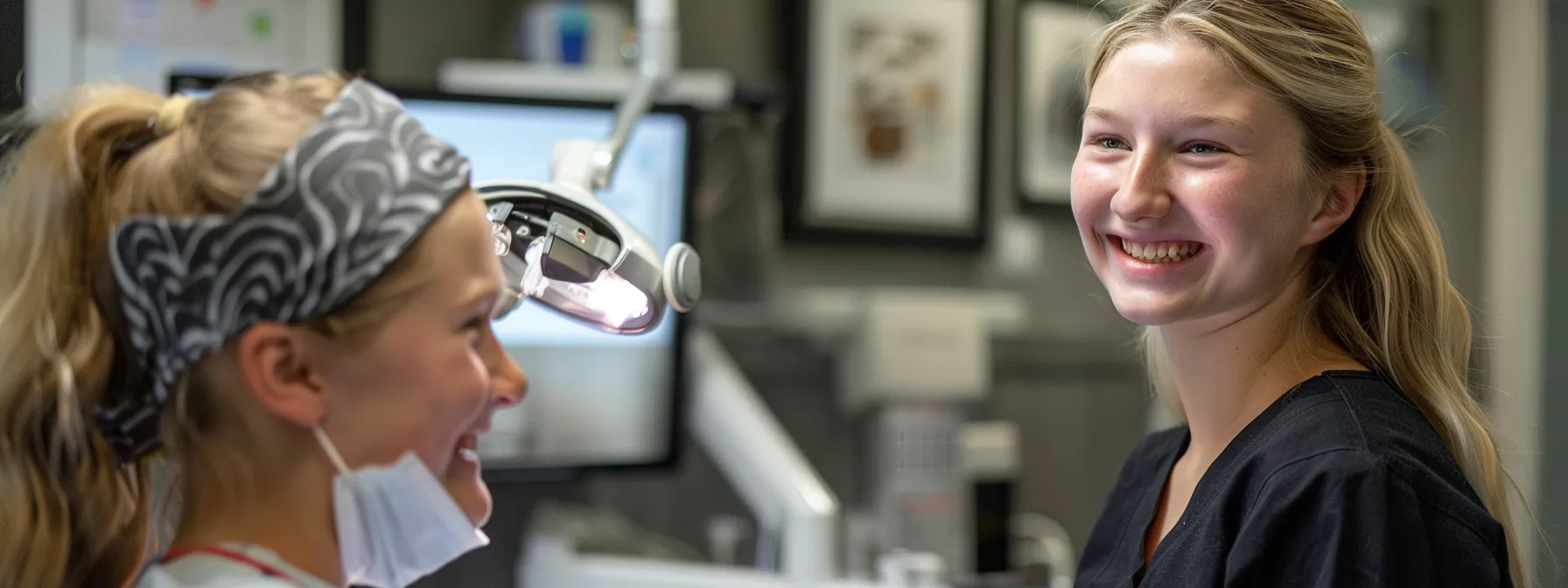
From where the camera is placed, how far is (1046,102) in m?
2.71

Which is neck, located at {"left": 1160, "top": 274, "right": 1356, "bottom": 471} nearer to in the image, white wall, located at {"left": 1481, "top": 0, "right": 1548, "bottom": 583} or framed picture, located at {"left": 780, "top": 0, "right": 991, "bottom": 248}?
framed picture, located at {"left": 780, "top": 0, "right": 991, "bottom": 248}

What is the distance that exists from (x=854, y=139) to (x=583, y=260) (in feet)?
4.72

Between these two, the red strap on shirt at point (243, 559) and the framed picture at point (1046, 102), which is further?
the framed picture at point (1046, 102)

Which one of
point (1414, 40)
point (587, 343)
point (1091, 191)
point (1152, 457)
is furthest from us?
point (1414, 40)

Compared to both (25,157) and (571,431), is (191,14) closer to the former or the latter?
(571,431)

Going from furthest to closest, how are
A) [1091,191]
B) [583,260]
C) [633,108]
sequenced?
[633,108] → [1091,191] → [583,260]

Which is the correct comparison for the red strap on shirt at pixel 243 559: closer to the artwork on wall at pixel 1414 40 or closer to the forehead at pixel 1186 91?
the forehead at pixel 1186 91

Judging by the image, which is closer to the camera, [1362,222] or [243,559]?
[243,559]

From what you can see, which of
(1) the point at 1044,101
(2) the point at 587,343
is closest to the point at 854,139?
(1) the point at 1044,101

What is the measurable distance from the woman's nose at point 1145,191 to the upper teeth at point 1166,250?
0.03 meters

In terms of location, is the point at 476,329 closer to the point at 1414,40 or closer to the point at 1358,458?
the point at 1358,458

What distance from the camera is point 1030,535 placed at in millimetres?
2658

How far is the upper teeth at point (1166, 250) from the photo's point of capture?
1125mm

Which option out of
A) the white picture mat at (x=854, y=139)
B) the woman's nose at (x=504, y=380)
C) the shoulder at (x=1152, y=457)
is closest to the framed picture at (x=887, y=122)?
the white picture mat at (x=854, y=139)
